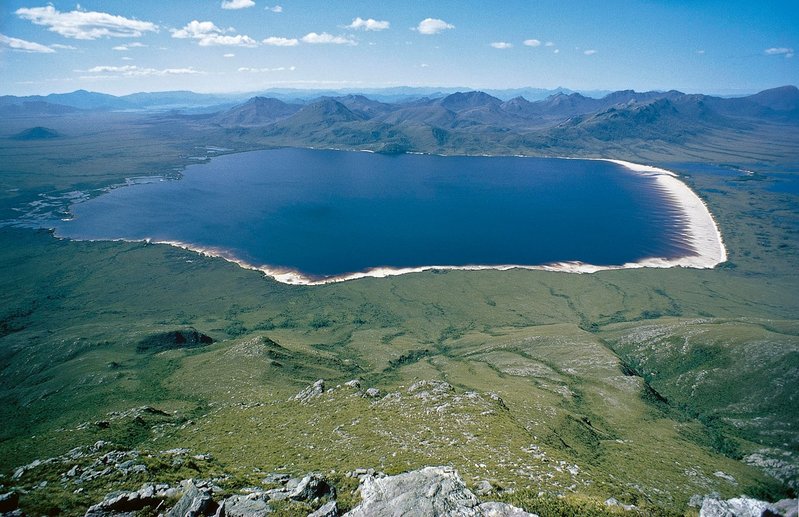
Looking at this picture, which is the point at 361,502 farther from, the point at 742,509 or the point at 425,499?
the point at 742,509

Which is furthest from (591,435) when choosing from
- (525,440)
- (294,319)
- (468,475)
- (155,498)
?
(294,319)

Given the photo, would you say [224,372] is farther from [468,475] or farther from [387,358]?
[468,475]

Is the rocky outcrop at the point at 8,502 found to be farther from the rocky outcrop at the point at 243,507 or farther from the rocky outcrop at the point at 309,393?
the rocky outcrop at the point at 309,393

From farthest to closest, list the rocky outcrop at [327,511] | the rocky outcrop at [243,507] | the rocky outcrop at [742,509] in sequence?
1. the rocky outcrop at [243,507]
2. the rocky outcrop at [327,511]
3. the rocky outcrop at [742,509]

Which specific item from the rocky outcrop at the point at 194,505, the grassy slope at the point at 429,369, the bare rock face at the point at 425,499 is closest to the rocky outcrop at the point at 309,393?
the grassy slope at the point at 429,369

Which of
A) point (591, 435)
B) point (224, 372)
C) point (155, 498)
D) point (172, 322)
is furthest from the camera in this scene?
point (172, 322)

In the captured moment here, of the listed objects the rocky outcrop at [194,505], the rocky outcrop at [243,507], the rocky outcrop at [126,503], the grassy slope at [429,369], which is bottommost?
the grassy slope at [429,369]

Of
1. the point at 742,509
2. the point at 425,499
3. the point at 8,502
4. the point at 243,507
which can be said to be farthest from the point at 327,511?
the point at 742,509

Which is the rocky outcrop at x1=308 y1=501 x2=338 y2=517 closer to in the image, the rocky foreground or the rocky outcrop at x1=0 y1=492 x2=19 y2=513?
the rocky foreground
